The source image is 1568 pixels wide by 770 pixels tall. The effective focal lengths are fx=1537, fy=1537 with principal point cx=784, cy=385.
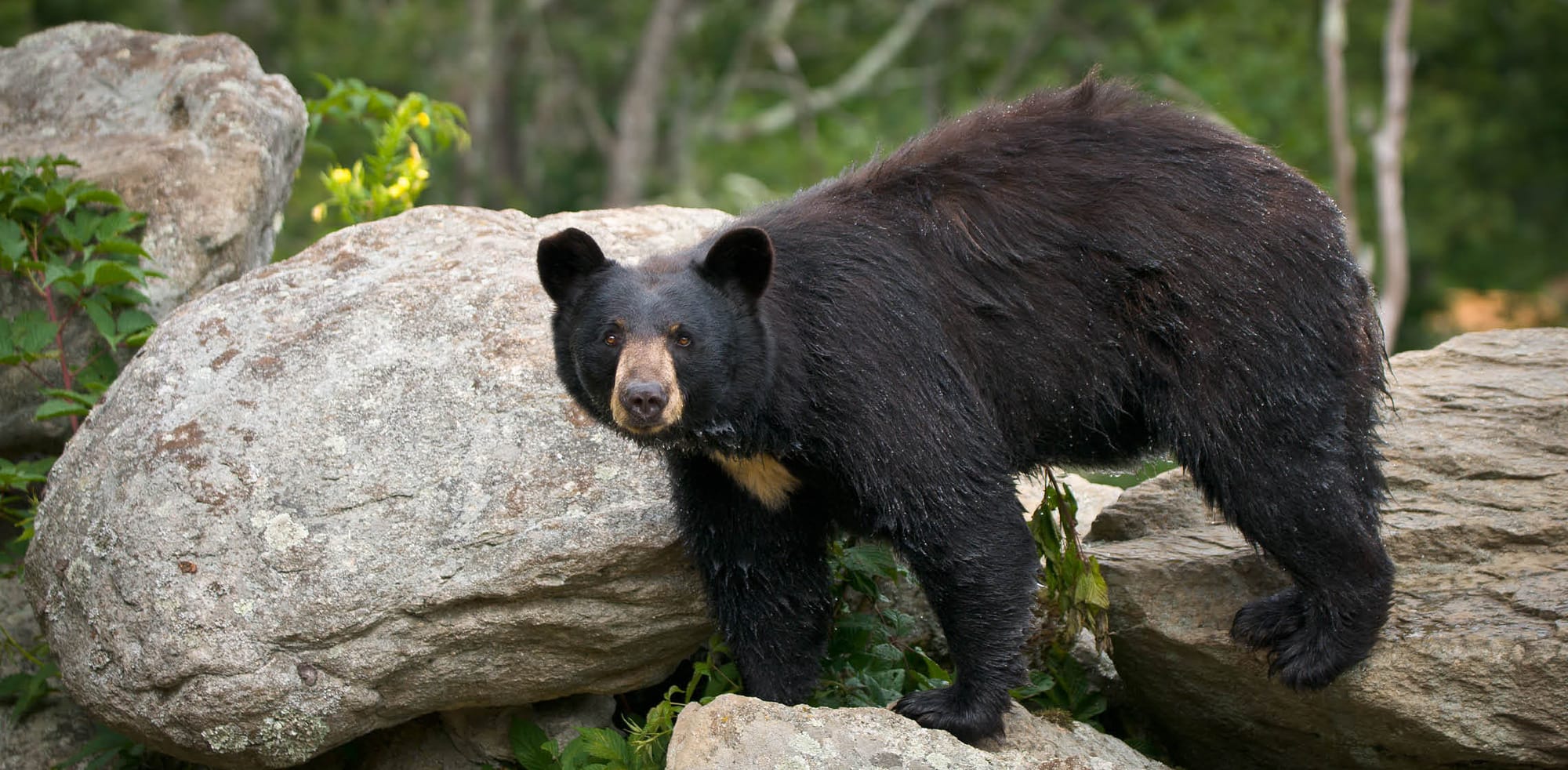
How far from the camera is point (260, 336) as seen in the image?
6.35m

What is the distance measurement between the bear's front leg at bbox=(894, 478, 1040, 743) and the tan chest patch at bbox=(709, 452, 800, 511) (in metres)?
0.45

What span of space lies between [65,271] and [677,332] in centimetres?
329

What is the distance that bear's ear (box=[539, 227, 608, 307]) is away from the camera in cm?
518

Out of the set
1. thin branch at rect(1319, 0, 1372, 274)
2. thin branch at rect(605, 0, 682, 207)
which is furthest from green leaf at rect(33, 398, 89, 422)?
thin branch at rect(605, 0, 682, 207)

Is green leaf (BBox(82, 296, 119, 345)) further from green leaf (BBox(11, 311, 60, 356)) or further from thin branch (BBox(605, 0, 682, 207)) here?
thin branch (BBox(605, 0, 682, 207))

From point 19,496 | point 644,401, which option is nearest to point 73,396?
point 19,496

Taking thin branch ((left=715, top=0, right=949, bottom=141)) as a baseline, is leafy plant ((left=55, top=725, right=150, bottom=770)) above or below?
above

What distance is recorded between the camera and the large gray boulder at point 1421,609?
5.48 m

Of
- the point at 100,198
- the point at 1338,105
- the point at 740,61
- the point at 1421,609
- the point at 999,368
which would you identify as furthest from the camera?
the point at 740,61

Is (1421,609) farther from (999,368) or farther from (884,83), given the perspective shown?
(884,83)

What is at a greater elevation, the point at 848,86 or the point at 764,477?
the point at 764,477

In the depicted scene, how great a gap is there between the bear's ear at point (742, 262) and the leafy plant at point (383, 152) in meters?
3.24

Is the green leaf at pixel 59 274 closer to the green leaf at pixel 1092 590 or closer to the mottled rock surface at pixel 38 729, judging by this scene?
the mottled rock surface at pixel 38 729

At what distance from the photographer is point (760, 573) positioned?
5652mm
